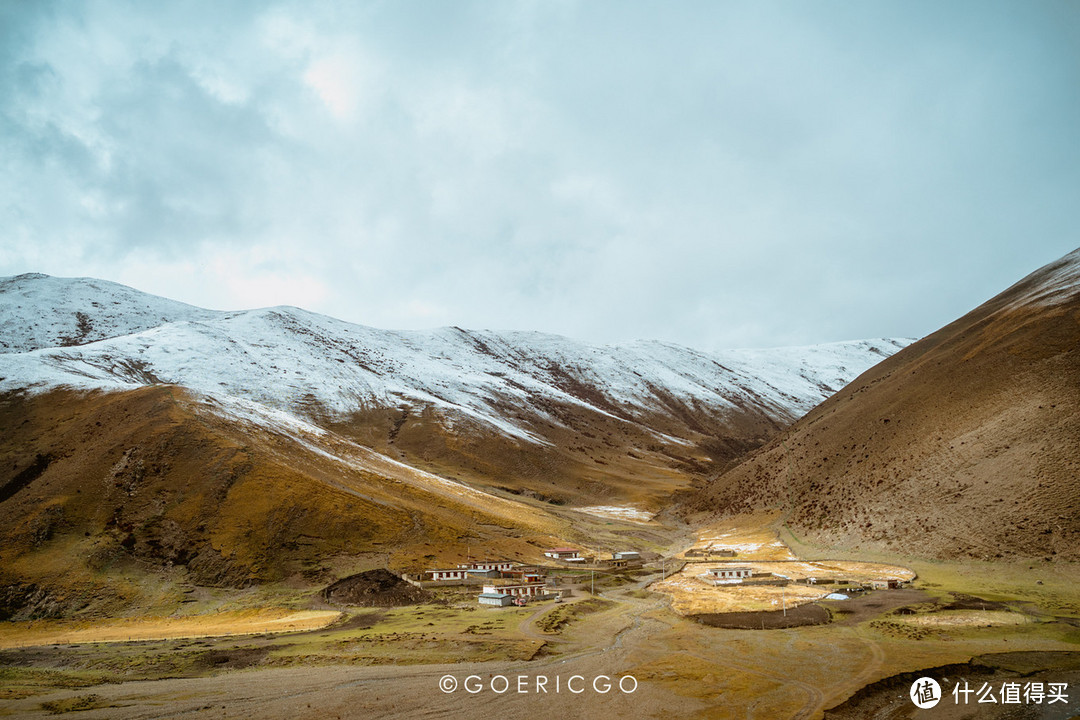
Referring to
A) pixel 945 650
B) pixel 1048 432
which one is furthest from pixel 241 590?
pixel 1048 432

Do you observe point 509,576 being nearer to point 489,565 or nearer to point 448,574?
point 489,565

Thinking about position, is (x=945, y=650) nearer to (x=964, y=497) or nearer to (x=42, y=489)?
(x=964, y=497)

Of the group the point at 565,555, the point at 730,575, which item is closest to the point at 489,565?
the point at 565,555

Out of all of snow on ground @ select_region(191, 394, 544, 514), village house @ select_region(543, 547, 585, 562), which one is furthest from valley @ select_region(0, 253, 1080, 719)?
snow on ground @ select_region(191, 394, 544, 514)

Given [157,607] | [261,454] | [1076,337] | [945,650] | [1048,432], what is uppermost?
[1076,337]

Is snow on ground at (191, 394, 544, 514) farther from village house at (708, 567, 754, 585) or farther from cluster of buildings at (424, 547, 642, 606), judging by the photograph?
village house at (708, 567, 754, 585)

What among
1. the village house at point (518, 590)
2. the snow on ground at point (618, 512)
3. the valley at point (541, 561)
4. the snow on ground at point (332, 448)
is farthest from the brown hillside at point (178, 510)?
the snow on ground at point (618, 512)
